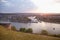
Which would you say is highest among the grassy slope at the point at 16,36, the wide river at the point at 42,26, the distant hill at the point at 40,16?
the distant hill at the point at 40,16

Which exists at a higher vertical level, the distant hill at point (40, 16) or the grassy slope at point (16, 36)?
the distant hill at point (40, 16)

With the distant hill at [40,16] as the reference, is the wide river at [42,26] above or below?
below

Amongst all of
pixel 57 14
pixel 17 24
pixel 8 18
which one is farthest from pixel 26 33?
pixel 57 14

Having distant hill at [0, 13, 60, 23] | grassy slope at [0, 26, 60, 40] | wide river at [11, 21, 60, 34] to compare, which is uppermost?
distant hill at [0, 13, 60, 23]

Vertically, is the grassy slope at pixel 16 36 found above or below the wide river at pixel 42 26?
below

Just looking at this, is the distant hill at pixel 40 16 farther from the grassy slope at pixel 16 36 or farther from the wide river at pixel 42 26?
the grassy slope at pixel 16 36

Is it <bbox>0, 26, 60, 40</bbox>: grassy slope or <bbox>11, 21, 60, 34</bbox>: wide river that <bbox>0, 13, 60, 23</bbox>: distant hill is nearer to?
<bbox>11, 21, 60, 34</bbox>: wide river

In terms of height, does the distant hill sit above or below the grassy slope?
above

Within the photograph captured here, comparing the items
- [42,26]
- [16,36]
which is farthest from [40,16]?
[16,36]

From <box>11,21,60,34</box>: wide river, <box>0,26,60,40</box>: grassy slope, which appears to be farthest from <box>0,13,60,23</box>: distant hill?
<box>0,26,60,40</box>: grassy slope

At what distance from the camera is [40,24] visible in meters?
1.79

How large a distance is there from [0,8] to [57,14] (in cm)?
75

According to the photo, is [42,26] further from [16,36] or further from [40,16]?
[16,36]

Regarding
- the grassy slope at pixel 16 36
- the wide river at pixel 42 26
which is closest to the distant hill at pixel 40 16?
the wide river at pixel 42 26
